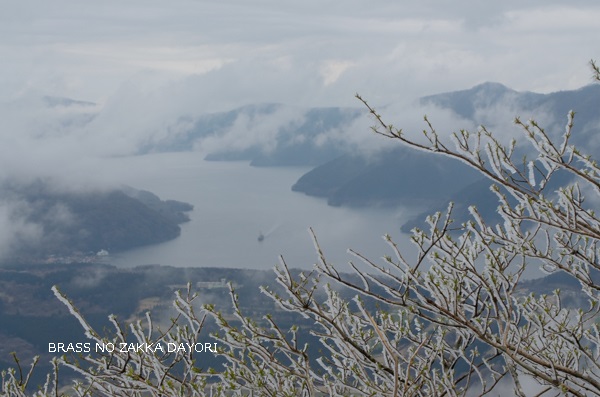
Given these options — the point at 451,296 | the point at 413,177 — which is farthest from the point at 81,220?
the point at 451,296

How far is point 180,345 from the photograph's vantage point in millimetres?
4777

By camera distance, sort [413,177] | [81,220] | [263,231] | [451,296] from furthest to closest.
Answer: [413,177]
[81,220]
[263,231]
[451,296]

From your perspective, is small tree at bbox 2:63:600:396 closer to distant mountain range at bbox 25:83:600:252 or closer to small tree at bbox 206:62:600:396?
small tree at bbox 206:62:600:396

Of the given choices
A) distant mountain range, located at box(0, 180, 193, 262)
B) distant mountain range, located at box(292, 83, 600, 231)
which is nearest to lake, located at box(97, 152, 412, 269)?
distant mountain range, located at box(0, 180, 193, 262)

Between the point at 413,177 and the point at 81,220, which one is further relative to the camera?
the point at 413,177

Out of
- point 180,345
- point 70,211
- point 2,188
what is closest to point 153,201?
point 70,211

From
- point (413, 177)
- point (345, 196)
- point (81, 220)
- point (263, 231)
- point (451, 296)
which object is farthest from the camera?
point (413, 177)

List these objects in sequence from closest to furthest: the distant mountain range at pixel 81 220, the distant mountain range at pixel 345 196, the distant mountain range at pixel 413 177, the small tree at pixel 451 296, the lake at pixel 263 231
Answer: the small tree at pixel 451 296, the lake at pixel 263 231, the distant mountain range at pixel 81 220, the distant mountain range at pixel 345 196, the distant mountain range at pixel 413 177

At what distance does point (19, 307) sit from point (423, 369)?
8725 centimetres

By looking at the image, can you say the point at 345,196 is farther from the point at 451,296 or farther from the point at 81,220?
the point at 451,296

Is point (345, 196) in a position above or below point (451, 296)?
below

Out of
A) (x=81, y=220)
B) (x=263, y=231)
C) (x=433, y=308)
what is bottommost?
(x=81, y=220)

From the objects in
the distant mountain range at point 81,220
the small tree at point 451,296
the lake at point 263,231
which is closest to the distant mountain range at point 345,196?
the distant mountain range at point 81,220

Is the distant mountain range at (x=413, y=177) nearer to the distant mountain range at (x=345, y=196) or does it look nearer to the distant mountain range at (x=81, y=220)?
the distant mountain range at (x=345, y=196)
